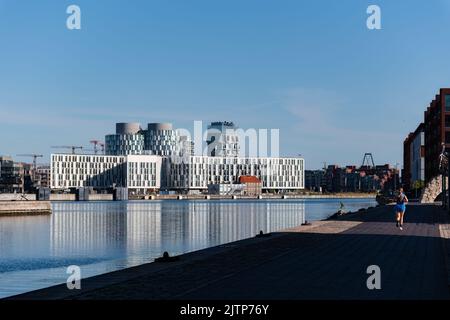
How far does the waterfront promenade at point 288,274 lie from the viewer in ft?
51.4

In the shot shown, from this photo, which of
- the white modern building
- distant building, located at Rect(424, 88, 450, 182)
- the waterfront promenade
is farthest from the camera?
the white modern building

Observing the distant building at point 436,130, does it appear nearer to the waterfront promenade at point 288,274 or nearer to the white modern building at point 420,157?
the white modern building at point 420,157

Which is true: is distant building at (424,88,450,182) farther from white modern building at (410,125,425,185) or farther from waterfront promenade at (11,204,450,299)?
waterfront promenade at (11,204,450,299)

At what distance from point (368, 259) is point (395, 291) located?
7.17 meters

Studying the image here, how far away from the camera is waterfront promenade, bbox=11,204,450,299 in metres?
15.7

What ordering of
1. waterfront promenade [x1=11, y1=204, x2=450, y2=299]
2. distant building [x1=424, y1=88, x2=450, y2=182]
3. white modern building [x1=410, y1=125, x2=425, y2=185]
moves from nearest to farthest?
waterfront promenade [x1=11, y1=204, x2=450, y2=299] < distant building [x1=424, y1=88, x2=450, y2=182] < white modern building [x1=410, y1=125, x2=425, y2=185]

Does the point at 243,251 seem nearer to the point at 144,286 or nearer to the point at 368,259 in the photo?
the point at 368,259

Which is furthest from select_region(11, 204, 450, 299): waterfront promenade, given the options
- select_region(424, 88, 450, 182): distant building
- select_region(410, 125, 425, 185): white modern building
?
select_region(410, 125, 425, 185): white modern building

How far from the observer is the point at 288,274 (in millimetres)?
19188

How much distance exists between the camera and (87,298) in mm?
15297

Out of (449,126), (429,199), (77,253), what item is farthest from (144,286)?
(449,126)

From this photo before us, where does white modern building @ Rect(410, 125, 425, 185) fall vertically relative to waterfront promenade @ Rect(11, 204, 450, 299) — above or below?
above

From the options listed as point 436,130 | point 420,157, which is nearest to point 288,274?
point 436,130
